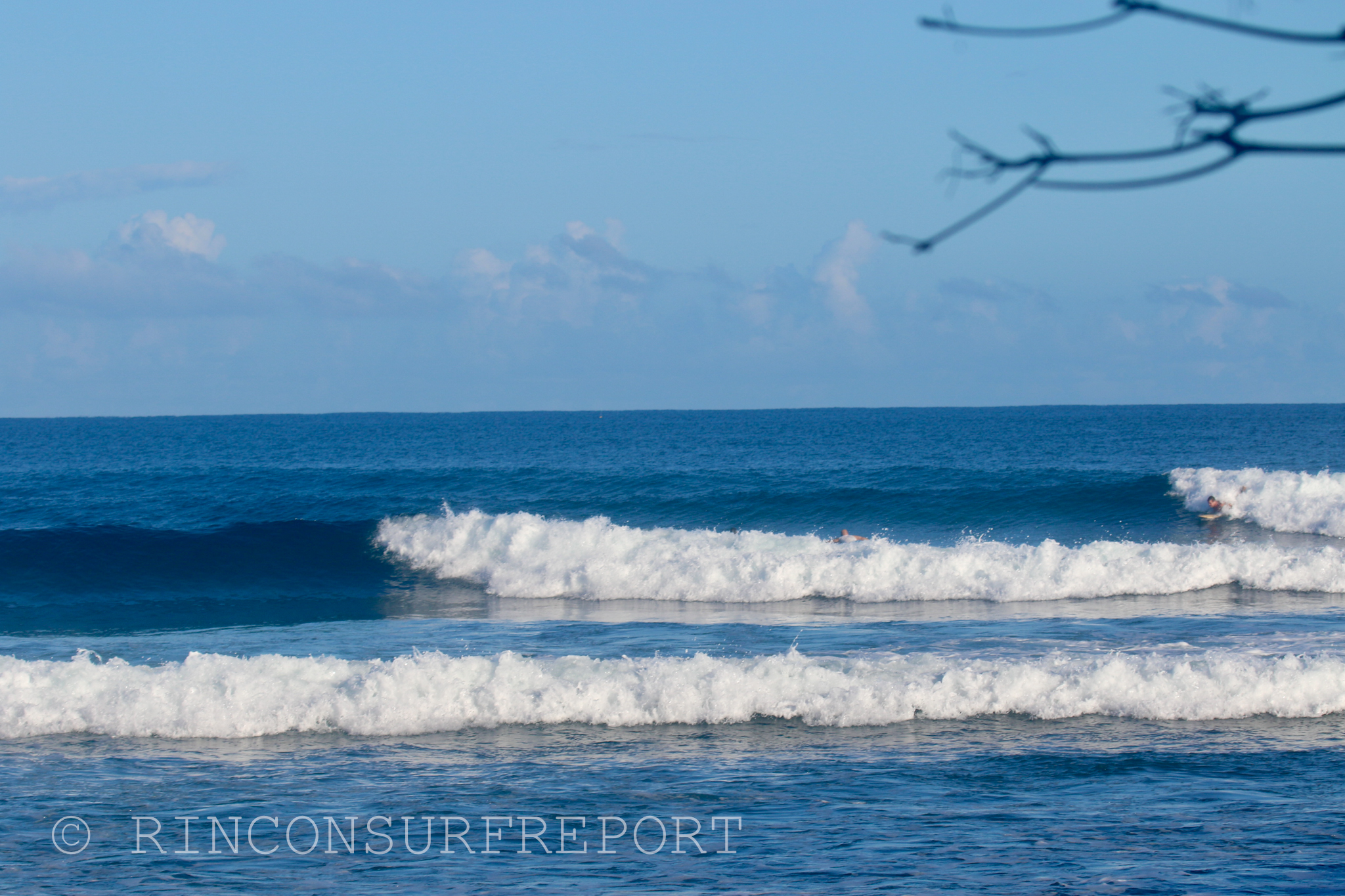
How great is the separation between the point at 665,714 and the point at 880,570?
998 centimetres

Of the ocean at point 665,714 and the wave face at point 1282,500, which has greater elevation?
the wave face at point 1282,500

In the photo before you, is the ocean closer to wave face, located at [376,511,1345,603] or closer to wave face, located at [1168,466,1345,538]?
wave face, located at [376,511,1345,603]

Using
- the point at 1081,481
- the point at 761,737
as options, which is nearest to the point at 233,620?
the point at 761,737

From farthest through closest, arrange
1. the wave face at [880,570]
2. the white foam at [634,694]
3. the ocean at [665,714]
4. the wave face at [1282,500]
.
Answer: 1. the wave face at [1282,500]
2. the wave face at [880,570]
3. the white foam at [634,694]
4. the ocean at [665,714]

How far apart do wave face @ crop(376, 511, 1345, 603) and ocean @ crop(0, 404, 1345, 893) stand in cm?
8

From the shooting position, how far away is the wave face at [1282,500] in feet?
86.6

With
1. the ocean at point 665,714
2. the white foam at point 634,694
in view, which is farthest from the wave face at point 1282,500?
the white foam at point 634,694

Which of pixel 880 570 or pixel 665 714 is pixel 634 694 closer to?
pixel 665 714

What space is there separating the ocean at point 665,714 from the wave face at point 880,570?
8 centimetres

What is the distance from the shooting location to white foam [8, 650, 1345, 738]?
1047 cm

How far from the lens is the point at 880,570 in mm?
19766

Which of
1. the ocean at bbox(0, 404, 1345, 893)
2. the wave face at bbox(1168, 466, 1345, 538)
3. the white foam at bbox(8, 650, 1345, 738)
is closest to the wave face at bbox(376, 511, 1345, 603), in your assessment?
the ocean at bbox(0, 404, 1345, 893)

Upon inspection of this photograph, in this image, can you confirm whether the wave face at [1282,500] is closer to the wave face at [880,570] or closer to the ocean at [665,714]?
the ocean at [665,714]

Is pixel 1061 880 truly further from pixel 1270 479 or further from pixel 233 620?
pixel 1270 479
